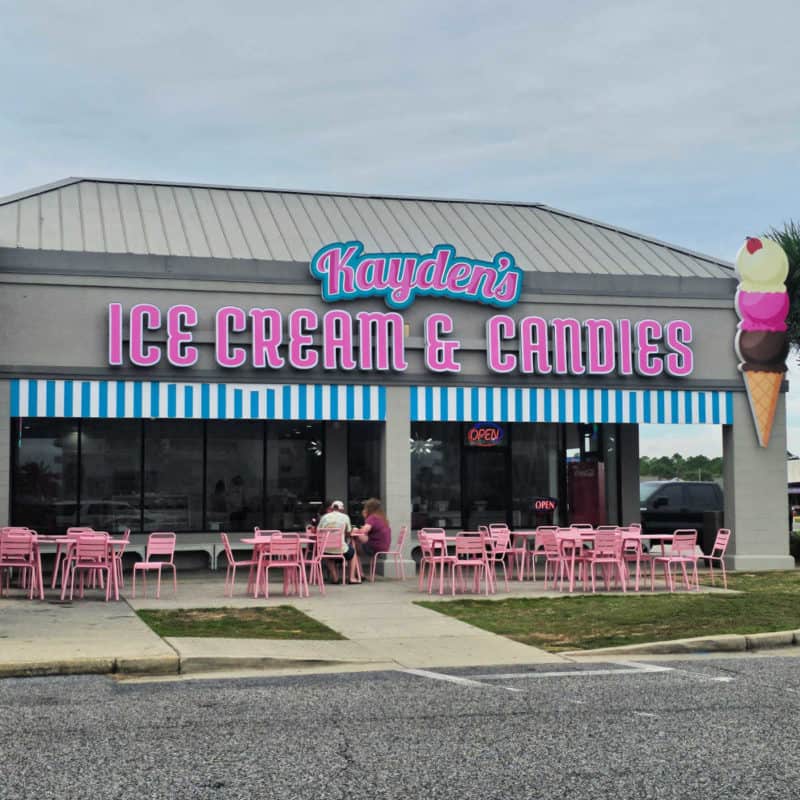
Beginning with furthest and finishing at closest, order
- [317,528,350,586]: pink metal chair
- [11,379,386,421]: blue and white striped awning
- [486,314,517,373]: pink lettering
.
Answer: [486,314,517,373]: pink lettering → [11,379,386,421]: blue and white striped awning → [317,528,350,586]: pink metal chair

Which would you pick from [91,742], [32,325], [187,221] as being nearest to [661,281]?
[187,221]

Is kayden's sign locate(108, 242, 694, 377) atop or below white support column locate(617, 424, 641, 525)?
atop

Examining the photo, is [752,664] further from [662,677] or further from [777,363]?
[777,363]

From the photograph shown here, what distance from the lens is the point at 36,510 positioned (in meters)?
Result: 22.2

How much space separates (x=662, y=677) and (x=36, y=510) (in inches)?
573

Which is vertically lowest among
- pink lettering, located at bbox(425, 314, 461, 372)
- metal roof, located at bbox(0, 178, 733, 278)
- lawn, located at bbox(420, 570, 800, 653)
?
lawn, located at bbox(420, 570, 800, 653)

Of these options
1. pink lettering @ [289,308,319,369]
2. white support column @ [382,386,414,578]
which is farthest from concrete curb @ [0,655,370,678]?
pink lettering @ [289,308,319,369]

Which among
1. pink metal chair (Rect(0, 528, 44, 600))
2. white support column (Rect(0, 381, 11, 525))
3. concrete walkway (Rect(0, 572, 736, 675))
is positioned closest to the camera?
concrete walkway (Rect(0, 572, 736, 675))

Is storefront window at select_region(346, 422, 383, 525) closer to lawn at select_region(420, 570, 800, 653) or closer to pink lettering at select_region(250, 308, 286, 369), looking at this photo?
pink lettering at select_region(250, 308, 286, 369)

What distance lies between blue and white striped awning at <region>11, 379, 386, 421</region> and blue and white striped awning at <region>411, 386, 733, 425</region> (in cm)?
109

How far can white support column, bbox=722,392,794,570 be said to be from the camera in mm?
22875

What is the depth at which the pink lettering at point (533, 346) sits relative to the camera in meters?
22.1

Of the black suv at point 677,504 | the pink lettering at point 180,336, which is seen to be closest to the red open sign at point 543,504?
the black suv at point 677,504

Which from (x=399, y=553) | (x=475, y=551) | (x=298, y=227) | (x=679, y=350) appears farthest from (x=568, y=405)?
(x=298, y=227)
